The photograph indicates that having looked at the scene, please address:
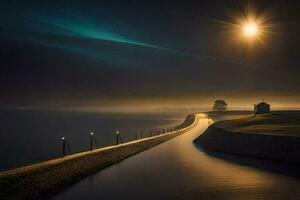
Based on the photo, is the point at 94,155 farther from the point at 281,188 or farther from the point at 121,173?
the point at 281,188

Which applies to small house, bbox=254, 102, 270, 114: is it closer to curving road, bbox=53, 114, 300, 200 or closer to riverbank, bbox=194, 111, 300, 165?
riverbank, bbox=194, 111, 300, 165

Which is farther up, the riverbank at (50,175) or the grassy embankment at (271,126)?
the grassy embankment at (271,126)

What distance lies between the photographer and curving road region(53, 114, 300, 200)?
31625 mm

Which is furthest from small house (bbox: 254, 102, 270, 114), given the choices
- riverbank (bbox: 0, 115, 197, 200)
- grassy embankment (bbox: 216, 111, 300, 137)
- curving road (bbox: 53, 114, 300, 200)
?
riverbank (bbox: 0, 115, 197, 200)

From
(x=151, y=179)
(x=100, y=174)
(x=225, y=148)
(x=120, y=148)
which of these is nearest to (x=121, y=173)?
(x=100, y=174)

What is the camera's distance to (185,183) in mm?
37094

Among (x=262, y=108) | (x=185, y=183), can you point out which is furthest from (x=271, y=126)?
(x=262, y=108)

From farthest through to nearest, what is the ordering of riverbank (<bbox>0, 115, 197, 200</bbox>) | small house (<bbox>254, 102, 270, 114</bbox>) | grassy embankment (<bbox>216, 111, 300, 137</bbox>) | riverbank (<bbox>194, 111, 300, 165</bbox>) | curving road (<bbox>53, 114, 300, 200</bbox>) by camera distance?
Result: 1. small house (<bbox>254, 102, 270, 114</bbox>)
2. grassy embankment (<bbox>216, 111, 300, 137</bbox>)
3. riverbank (<bbox>194, 111, 300, 165</bbox>)
4. curving road (<bbox>53, 114, 300, 200</bbox>)
5. riverbank (<bbox>0, 115, 197, 200</bbox>)

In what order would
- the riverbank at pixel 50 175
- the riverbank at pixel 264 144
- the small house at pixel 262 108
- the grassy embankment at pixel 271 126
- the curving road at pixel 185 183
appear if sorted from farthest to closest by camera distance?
1. the small house at pixel 262 108
2. the grassy embankment at pixel 271 126
3. the riverbank at pixel 264 144
4. the curving road at pixel 185 183
5. the riverbank at pixel 50 175

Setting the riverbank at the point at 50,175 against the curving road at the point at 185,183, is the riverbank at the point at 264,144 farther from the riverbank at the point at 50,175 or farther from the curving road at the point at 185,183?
the riverbank at the point at 50,175

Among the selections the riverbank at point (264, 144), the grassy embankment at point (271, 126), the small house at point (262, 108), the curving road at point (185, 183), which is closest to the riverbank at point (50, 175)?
the curving road at point (185, 183)

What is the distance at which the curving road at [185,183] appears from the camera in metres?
31.6

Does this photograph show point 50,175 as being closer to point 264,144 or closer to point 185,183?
point 185,183

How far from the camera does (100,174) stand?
44344mm
